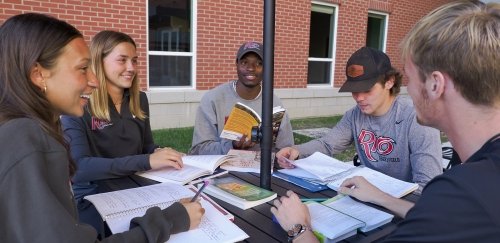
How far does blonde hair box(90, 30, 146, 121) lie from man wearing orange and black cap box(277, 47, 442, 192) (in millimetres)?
1071

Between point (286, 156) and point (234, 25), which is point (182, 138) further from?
point (286, 156)

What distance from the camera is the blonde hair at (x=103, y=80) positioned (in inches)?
91.4

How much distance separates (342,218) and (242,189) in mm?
526

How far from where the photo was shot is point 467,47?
3.35 feet

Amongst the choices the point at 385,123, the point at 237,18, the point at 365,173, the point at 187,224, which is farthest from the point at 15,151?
the point at 237,18

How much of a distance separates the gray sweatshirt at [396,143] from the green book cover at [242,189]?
0.77 metres

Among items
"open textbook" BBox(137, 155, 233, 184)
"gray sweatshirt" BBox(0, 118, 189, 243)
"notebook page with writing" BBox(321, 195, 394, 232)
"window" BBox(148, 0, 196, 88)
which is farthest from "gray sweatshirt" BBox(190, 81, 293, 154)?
"window" BBox(148, 0, 196, 88)

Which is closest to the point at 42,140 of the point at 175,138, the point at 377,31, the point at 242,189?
the point at 242,189

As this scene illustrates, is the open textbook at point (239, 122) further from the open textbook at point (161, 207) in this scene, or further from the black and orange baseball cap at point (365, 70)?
the open textbook at point (161, 207)

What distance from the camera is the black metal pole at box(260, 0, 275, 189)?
167 cm

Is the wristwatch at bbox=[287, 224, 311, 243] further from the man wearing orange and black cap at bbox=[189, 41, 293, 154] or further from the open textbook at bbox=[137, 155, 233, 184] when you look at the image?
the man wearing orange and black cap at bbox=[189, 41, 293, 154]

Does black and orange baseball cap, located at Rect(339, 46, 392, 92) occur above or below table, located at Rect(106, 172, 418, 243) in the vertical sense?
above

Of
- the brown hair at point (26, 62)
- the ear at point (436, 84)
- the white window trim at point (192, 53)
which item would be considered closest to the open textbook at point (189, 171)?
the brown hair at point (26, 62)

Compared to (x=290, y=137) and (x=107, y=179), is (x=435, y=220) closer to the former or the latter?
(x=107, y=179)
